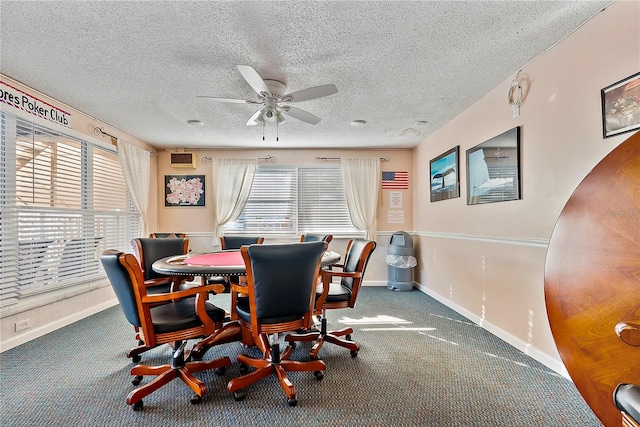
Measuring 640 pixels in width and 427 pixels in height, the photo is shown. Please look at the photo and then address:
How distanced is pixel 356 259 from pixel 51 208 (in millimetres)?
3060

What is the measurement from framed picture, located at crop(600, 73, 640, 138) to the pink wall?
0.04 meters

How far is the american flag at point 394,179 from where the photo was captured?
5.23 metres

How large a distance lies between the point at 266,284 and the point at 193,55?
1765 millimetres

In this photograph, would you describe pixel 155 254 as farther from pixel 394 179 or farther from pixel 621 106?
pixel 394 179

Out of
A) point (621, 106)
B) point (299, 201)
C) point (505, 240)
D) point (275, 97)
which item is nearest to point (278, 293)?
point (275, 97)

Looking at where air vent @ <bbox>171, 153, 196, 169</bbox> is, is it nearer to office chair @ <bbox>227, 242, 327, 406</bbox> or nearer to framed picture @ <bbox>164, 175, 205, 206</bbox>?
framed picture @ <bbox>164, 175, 205, 206</bbox>

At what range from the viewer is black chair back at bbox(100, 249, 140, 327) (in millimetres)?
1687

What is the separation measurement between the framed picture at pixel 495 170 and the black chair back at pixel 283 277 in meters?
1.85

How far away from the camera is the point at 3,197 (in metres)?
2.59

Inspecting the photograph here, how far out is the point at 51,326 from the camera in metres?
2.99

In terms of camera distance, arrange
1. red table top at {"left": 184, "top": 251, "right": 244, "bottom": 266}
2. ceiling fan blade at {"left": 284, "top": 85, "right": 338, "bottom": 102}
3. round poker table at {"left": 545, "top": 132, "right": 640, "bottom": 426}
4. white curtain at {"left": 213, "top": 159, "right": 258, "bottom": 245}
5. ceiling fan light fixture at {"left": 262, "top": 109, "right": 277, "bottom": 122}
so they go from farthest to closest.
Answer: white curtain at {"left": 213, "top": 159, "right": 258, "bottom": 245} → ceiling fan light fixture at {"left": 262, "top": 109, "right": 277, "bottom": 122} → ceiling fan blade at {"left": 284, "top": 85, "right": 338, "bottom": 102} → red table top at {"left": 184, "top": 251, "right": 244, "bottom": 266} → round poker table at {"left": 545, "top": 132, "right": 640, "bottom": 426}

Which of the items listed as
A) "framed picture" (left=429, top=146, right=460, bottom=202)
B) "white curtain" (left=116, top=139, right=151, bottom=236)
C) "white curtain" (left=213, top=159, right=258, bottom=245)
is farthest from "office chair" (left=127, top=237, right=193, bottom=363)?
"framed picture" (left=429, top=146, right=460, bottom=202)

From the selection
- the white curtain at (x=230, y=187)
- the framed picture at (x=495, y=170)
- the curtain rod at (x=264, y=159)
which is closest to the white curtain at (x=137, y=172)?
the curtain rod at (x=264, y=159)

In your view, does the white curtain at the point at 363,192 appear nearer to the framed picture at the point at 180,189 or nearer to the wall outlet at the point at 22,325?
the framed picture at the point at 180,189
